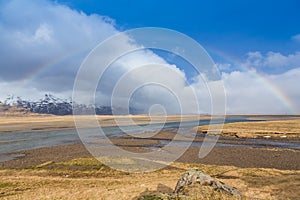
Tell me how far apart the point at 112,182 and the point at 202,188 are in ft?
26.6

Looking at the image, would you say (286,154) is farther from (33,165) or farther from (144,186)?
(33,165)

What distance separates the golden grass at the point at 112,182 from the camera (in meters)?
14.9

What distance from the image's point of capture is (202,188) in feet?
38.5

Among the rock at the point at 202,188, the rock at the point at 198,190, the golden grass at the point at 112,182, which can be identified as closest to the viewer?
the rock at the point at 198,190

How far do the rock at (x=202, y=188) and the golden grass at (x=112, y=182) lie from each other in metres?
2.61

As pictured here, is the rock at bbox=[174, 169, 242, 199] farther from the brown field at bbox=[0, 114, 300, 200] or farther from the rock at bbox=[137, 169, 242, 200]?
the brown field at bbox=[0, 114, 300, 200]

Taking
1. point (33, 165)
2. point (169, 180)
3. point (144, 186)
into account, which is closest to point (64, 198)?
point (144, 186)

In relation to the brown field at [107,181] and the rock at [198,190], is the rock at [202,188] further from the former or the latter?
the brown field at [107,181]

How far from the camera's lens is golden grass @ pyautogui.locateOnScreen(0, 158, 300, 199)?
14.9m

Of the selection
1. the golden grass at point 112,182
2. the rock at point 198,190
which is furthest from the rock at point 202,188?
the golden grass at point 112,182

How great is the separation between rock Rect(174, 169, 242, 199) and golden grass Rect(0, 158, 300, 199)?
2.61 m

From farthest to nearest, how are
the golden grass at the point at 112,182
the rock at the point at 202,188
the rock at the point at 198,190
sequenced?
the golden grass at the point at 112,182 → the rock at the point at 202,188 → the rock at the point at 198,190

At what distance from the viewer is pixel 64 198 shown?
567 inches

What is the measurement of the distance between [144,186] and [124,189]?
1.36m
